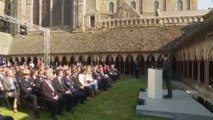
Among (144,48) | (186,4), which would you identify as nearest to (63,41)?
(144,48)

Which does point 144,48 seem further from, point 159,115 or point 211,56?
point 159,115

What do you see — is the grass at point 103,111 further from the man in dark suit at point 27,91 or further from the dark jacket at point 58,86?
the dark jacket at point 58,86

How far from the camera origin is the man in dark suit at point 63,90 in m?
12.9

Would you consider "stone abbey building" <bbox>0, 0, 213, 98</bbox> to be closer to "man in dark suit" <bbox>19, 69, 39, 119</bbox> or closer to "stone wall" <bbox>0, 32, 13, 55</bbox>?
"stone wall" <bbox>0, 32, 13, 55</bbox>

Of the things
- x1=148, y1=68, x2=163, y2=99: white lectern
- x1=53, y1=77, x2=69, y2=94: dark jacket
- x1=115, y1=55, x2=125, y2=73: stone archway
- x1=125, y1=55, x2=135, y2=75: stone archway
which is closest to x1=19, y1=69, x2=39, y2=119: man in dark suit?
x1=53, y1=77, x2=69, y2=94: dark jacket

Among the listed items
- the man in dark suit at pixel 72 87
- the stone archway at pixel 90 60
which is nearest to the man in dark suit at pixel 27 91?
the man in dark suit at pixel 72 87

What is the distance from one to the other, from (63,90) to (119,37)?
30.1 meters

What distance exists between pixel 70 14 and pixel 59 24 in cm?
290

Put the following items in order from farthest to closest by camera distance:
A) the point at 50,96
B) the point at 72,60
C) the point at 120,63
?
the point at 72,60 → the point at 120,63 → the point at 50,96

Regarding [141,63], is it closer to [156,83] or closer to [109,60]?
[109,60]

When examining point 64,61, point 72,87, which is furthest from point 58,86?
point 64,61

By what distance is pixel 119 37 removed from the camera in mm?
42656

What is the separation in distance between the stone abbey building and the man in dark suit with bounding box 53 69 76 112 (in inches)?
301

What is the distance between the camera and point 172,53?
37.8 m
